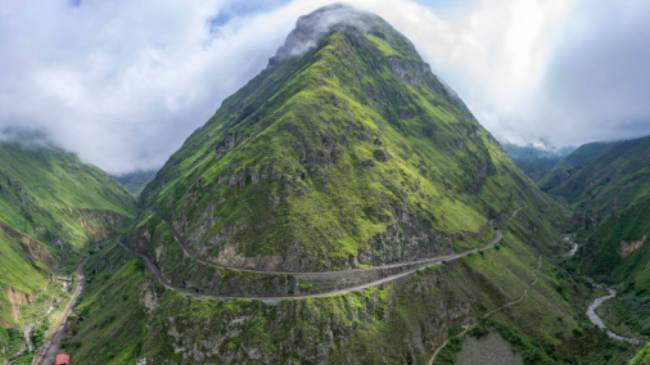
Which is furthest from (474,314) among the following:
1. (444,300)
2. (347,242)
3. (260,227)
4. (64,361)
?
(64,361)

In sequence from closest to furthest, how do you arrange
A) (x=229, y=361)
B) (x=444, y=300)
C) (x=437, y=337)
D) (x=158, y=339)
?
1. (x=229, y=361)
2. (x=158, y=339)
3. (x=437, y=337)
4. (x=444, y=300)

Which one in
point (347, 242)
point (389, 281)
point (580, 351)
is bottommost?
point (580, 351)

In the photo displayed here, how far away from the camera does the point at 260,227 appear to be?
187125 mm

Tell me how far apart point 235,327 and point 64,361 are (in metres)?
79.7

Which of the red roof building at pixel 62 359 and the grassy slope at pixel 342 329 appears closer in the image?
the grassy slope at pixel 342 329


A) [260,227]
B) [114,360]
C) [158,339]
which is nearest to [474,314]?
[260,227]

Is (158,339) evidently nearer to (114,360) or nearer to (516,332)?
(114,360)

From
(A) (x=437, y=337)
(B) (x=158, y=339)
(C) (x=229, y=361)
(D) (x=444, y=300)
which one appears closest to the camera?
(C) (x=229, y=361)

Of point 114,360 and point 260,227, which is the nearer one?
point 114,360

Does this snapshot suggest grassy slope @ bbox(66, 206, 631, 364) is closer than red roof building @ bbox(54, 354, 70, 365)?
Yes

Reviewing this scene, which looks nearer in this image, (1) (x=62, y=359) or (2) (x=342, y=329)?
(2) (x=342, y=329)

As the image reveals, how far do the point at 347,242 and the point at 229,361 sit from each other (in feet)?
208

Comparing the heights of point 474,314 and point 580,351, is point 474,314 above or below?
above

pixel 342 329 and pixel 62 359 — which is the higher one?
pixel 62 359
